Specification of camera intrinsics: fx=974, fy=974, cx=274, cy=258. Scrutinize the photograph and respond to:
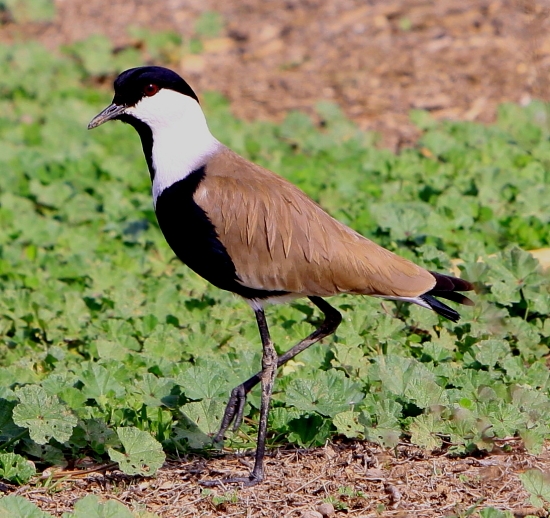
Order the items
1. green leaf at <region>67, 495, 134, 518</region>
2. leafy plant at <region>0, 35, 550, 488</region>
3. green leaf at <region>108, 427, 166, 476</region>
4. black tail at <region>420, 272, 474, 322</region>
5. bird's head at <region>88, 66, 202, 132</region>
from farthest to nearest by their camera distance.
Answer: bird's head at <region>88, 66, 202, 132</region>, black tail at <region>420, 272, 474, 322</region>, leafy plant at <region>0, 35, 550, 488</region>, green leaf at <region>108, 427, 166, 476</region>, green leaf at <region>67, 495, 134, 518</region>

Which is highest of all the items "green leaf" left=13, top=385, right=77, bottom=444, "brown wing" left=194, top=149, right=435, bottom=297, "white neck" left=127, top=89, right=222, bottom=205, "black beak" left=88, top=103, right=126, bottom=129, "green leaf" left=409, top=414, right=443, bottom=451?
"black beak" left=88, top=103, right=126, bottom=129

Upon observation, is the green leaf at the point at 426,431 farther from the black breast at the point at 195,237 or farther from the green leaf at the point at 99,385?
the green leaf at the point at 99,385

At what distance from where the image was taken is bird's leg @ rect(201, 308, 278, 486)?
4.21m

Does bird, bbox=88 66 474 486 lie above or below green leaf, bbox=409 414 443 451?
above

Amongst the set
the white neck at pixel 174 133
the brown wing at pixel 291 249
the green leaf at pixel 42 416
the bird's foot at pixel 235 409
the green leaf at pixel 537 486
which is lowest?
the green leaf at pixel 537 486

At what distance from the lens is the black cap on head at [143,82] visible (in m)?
4.79

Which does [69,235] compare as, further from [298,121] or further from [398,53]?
[398,53]

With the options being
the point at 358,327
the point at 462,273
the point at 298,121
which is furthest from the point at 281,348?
the point at 298,121

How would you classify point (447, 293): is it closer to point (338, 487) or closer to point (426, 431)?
point (426, 431)

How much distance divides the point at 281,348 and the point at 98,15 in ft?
23.5

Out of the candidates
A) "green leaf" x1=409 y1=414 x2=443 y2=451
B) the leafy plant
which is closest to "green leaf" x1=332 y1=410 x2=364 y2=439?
the leafy plant

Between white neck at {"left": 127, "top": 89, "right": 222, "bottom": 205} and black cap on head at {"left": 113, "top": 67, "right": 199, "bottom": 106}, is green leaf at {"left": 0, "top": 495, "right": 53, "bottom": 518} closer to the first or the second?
white neck at {"left": 127, "top": 89, "right": 222, "bottom": 205}

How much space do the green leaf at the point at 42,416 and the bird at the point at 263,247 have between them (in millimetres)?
741

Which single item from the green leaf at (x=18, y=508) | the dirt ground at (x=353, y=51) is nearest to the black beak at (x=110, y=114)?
the green leaf at (x=18, y=508)
